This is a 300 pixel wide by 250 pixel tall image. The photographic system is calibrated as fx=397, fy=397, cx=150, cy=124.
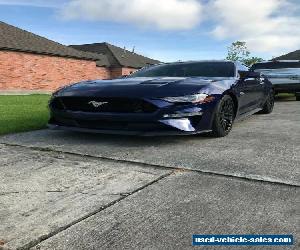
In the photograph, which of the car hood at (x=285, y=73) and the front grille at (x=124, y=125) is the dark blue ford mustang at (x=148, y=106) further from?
the car hood at (x=285, y=73)

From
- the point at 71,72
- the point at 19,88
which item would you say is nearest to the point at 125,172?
the point at 19,88

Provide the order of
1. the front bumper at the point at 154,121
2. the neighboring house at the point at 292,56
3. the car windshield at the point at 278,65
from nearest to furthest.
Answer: the front bumper at the point at 154,121 → the car windshield at the point at 278,65 → the neighboring house at the point at 292,56

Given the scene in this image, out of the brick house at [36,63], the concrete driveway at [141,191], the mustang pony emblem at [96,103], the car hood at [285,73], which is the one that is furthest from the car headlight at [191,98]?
the brick house at [36,63]

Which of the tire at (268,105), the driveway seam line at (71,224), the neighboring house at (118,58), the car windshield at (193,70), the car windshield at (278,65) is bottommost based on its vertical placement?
the driveway seam line at (71,224)

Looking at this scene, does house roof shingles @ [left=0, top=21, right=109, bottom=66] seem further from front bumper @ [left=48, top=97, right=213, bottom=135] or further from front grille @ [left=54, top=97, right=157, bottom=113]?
front bumper @ [left=48, top=97, right=213, bottom=135]

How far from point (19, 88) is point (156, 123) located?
22753 mm

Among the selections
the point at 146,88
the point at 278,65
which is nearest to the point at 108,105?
the point at 146,88

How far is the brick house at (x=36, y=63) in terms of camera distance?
24.9 meters

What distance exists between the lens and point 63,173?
3.51 meters

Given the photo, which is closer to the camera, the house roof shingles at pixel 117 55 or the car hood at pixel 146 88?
the car hood at pixel 146 88

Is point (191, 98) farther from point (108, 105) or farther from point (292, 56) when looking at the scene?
point (292, 56)

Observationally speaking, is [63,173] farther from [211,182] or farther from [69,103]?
[69,103]

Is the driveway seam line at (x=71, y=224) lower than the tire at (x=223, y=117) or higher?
lower

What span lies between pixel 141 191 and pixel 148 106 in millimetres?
1725
